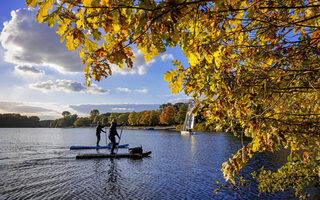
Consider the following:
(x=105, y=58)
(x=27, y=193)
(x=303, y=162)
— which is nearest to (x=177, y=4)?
(x=105, y=58)

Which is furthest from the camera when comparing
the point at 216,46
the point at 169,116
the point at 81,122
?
the point at 81,122

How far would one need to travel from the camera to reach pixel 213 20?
271 cm

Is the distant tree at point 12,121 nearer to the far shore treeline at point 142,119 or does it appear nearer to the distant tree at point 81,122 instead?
the far shore treeline at point 142,119

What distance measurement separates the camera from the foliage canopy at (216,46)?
73.2 inches

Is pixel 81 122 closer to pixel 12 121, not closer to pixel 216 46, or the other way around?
pixel 12 121

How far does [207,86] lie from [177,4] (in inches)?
61.7

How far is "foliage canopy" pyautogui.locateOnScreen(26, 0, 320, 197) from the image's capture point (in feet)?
6.10

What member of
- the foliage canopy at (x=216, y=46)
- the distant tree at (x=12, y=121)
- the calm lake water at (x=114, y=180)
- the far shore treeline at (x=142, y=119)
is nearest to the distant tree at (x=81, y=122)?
the far shore treeline at (x=142, y=119)

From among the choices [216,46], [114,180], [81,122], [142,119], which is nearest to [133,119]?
[142,119]

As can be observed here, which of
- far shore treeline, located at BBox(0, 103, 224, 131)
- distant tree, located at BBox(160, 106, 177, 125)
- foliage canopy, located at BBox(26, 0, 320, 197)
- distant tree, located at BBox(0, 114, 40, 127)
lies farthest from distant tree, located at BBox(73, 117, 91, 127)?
foliage canopy, located at BBox(26, 0, 320, 197)

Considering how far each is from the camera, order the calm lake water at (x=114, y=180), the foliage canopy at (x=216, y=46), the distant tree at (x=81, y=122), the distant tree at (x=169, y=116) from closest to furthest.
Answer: the foliage canopy at (x=216, y=46), the calm lake water at (x=114, y=180), the distant tree at (x=169, y=116), the distant tree at (x=81, y=122)

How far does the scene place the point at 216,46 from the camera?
2.57 m

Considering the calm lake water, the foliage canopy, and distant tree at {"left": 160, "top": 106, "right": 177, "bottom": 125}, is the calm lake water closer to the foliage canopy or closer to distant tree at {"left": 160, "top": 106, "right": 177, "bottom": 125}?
the foliage canopy

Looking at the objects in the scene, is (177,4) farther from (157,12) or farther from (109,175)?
(109,175)
